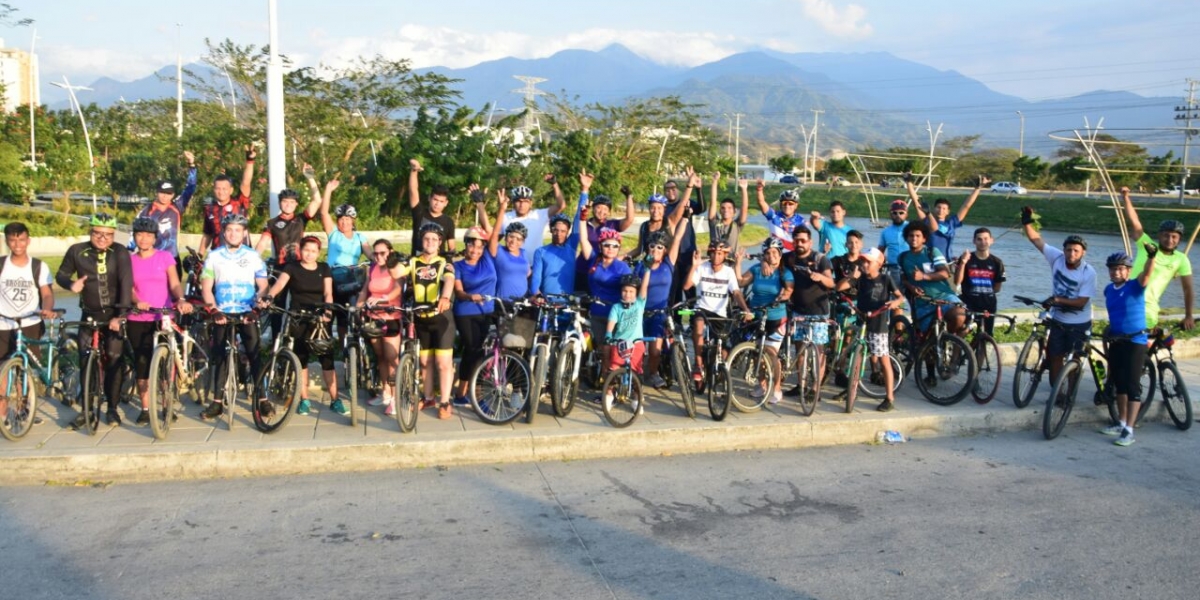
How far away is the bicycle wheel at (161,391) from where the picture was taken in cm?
751

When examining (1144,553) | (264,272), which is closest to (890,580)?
(1144,553)

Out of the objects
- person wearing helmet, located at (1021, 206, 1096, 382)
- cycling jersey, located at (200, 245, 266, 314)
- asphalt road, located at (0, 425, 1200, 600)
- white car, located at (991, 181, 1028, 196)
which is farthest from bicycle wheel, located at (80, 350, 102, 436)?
white car, located at (991, 181, 1028, 196)

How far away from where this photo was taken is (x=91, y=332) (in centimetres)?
785

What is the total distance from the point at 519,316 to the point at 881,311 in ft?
11.7

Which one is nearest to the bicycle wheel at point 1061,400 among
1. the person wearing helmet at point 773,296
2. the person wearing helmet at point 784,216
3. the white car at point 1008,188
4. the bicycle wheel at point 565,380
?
the person wearing helmet at point 773,296

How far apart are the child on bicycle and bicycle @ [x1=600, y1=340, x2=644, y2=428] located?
2488mm

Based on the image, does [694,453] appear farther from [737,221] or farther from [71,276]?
[71,276]

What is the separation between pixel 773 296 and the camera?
31.3 feet

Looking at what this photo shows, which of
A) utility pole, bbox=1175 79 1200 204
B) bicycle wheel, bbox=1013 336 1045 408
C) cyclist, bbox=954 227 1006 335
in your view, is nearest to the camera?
bicycle wheel, bbox=1013 336 1045 408

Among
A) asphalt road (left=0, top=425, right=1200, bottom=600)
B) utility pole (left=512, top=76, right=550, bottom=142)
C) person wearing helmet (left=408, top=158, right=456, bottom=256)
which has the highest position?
utility pole (left=512, top=76, right=550, bottom=142)

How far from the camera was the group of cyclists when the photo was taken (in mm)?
8023

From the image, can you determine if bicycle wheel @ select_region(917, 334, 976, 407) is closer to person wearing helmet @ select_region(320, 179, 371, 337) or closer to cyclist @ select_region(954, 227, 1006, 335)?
cyclist @ select_region(954, 227, 1006, 335)

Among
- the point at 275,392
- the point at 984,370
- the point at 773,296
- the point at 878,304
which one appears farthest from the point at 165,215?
the point at 984,370

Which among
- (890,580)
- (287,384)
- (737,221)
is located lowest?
(890,580)
